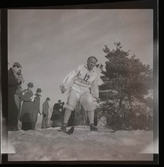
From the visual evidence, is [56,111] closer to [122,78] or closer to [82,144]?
[82,144]

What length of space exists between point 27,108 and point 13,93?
12cm

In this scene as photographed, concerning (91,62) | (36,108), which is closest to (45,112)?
(36,108)

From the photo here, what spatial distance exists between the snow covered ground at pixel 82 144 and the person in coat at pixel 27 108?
4cm

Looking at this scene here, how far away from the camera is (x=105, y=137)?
145 centimetres

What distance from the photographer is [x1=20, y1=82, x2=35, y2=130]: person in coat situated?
4.75 ft

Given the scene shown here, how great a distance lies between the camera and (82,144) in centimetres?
145

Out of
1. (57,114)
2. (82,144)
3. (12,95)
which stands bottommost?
(82,144)

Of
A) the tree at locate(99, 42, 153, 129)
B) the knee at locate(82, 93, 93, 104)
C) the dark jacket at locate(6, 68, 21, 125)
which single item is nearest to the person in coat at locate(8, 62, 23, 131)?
the dark jacket at locate(6, 68, 21, 125)

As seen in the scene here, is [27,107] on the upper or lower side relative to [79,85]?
lower

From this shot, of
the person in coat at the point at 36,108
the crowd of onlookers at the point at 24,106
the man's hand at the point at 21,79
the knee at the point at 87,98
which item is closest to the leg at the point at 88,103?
the knee at the point at 87,98

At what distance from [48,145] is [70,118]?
7.6 inches

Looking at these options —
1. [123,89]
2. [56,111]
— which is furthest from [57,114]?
[123,89]

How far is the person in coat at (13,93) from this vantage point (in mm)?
1449

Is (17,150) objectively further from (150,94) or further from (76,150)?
(150,94)
